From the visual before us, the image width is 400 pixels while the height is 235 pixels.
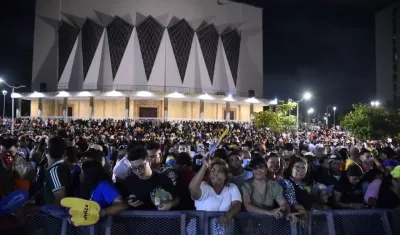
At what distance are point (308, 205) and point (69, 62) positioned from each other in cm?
5257

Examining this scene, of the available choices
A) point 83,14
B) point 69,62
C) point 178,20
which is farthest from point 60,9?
point 178,20

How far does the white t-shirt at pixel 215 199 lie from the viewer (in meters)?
4.50

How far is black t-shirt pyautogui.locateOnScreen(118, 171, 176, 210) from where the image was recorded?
4445 millimetres

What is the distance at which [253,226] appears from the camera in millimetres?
4414

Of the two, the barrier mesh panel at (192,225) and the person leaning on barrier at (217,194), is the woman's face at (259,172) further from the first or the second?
the barrier mesh panel at (192,225)

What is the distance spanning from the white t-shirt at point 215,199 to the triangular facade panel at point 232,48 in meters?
52.8

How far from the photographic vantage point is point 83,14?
52.6 m

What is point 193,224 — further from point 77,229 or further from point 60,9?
point 60,9

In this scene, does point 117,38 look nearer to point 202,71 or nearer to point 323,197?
point 202,71

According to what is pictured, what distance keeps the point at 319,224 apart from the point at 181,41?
5097 cm

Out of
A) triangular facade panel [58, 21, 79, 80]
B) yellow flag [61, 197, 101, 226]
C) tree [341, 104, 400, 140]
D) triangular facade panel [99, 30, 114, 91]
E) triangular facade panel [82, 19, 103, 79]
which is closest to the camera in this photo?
yellow flag [61, 197, 101, 226]

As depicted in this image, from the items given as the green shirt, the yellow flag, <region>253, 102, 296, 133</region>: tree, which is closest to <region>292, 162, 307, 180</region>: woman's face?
the yellow flag

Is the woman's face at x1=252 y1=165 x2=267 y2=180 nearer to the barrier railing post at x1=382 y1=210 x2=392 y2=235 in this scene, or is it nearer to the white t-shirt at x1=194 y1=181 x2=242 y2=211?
the white t-shirt at x1=194 y1=181 x2=242 y2=211

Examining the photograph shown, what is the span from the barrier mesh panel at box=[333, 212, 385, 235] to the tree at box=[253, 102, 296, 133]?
117 feet
